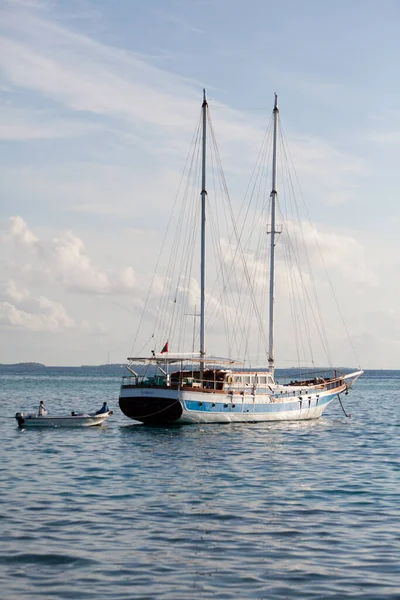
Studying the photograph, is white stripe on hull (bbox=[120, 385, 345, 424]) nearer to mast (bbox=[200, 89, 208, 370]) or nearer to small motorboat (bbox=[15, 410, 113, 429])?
small motorboat (bbox=[15, 410, 113, 429])

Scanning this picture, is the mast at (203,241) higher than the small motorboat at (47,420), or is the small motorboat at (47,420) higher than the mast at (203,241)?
the mast at (203,241)

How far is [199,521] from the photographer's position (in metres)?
25.0

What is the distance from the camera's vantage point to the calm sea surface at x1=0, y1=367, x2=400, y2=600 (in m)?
18.5

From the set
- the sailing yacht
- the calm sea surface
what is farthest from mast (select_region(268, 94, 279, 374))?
the calm sea surface

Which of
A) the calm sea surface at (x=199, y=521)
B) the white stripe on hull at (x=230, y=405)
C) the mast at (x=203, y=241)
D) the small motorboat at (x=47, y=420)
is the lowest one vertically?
the calm sea surface at (x=199, y=521)

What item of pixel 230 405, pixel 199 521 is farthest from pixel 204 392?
pixel 199 521

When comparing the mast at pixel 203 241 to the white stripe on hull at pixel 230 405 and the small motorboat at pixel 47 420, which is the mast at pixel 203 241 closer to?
the white stripe on hull at pixel 230 405

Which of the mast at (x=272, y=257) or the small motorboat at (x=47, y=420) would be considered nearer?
the small motorboat at (x=47, y=420)

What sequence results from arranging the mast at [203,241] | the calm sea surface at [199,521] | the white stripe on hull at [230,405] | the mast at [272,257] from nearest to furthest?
the calm sea surface at [199,521] → the white stripe on hull at [230,405] → the mast at [203,241] → the mast at [272,257]

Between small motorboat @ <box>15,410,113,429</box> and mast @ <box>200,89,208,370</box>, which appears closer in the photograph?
small motorboat @ <box>15,410,113,429</box>

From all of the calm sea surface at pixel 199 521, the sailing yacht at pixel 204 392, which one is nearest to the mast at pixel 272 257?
the sailing yacht at pixel 204 392

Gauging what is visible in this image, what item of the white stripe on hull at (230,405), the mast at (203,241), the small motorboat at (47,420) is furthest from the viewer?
the mast at (203,241)

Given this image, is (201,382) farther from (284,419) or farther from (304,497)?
(304,497)

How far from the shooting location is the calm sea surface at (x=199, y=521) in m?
18.5
